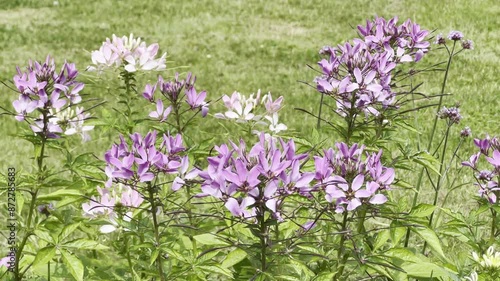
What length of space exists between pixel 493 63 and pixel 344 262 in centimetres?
697

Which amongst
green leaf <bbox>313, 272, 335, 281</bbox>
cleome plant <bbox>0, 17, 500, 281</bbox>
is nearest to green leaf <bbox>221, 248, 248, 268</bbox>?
cleome plant <bbox>0, 17, 500, 281</bbox>

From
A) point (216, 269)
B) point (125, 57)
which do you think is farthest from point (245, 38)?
point (216, 269)

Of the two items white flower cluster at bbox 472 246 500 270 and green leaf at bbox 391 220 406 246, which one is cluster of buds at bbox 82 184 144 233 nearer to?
green leaf at bbox 391 220 406 246

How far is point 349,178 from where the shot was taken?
5.42 feet

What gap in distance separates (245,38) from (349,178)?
8819 mm

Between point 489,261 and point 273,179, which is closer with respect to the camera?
point 273,179

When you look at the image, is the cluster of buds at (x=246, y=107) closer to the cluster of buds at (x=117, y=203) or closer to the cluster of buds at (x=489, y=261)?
the cluster of buds at (x=117, y=203)

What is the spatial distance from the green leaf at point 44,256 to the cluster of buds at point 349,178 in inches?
35.8

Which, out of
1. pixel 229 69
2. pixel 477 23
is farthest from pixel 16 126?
pixel 477 23

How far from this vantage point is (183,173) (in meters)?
1.77

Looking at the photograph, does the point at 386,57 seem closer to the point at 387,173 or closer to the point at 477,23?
the point at 387,173

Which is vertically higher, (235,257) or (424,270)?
(235,257)

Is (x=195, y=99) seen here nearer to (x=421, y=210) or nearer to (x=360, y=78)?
(x=360, y=78)

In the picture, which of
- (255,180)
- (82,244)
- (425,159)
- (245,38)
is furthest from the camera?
A: (245,38)
